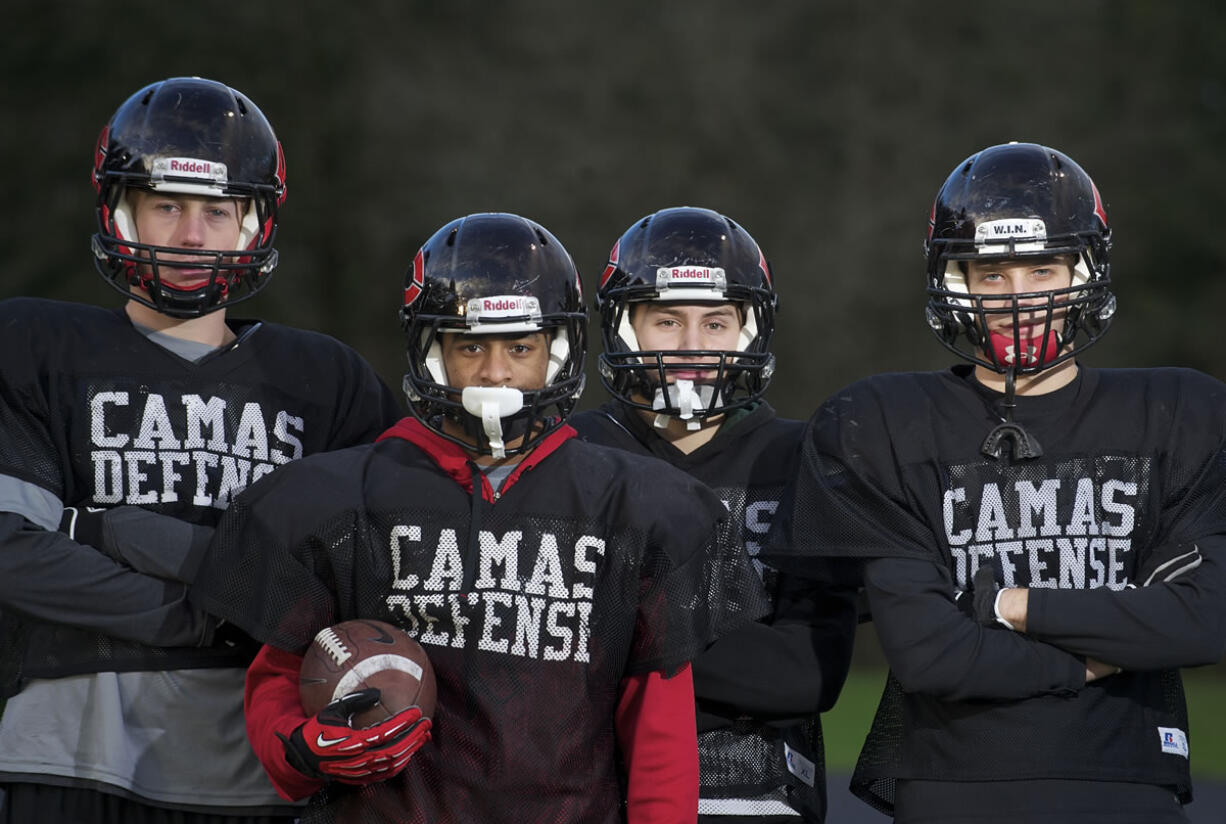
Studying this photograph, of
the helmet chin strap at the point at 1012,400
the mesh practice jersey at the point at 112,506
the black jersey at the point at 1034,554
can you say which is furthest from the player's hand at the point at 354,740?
the helmet chin strap at the point at 1012,400

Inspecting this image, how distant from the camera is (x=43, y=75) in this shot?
802 centimetres

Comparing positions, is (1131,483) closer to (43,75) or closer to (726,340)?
(726,340)

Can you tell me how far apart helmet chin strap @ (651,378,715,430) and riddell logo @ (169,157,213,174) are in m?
0.95

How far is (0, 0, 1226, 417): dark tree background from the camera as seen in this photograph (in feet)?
25.7

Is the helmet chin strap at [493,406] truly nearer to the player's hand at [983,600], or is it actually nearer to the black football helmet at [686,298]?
the black football helmet at [686,298]

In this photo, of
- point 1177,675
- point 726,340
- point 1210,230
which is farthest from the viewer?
point 1210,230

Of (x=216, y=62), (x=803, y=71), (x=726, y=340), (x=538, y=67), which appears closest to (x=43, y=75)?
(x=216, y=62)

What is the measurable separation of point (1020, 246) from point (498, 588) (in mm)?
1106

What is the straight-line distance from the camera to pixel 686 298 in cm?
295

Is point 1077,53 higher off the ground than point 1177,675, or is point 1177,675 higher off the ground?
point 1077,53

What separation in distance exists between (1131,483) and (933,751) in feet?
1.83

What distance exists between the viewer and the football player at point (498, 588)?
7.02 feet

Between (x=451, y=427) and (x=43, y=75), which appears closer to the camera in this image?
(x=451, y=427)

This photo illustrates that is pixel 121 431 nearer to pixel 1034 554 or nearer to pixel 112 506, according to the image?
pixel 112 506
